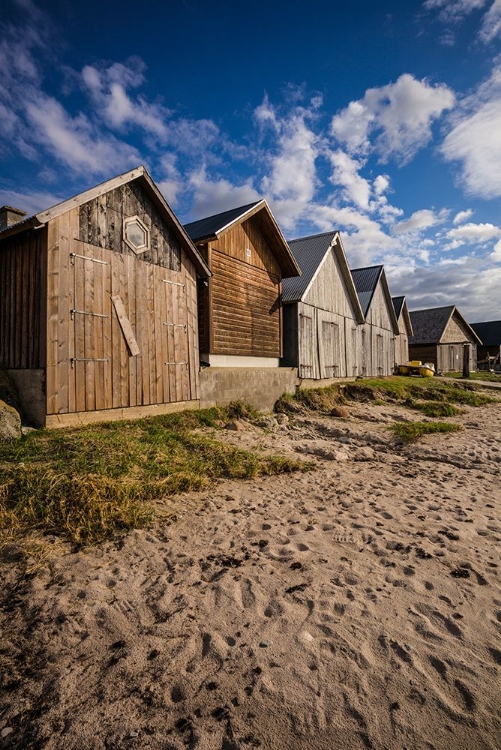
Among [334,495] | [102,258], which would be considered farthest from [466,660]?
[102,258]

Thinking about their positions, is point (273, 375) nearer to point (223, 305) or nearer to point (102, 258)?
point (223, 305)

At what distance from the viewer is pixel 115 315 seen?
8.61m

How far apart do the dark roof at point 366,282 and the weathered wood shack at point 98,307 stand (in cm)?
1535

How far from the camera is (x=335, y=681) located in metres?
2.21

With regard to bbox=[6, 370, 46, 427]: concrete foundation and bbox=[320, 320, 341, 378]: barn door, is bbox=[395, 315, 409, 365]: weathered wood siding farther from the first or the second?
bbox=[6, 370, 46, 427]: concrete foundation

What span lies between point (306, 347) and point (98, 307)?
372 inches

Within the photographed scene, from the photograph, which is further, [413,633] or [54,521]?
[54,521]

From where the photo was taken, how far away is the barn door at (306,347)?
50.9 feet

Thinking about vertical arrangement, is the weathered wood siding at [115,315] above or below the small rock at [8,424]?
above

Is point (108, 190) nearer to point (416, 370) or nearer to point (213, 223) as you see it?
point (213, 223)

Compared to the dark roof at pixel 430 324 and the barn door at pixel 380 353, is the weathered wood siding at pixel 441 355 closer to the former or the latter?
the dark roof at pixel 430 324

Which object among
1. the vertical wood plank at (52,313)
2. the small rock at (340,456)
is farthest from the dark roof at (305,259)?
the vertical wood plank at (52,313)

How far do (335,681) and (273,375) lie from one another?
36.6 feet

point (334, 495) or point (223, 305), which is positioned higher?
point (223, 305)
